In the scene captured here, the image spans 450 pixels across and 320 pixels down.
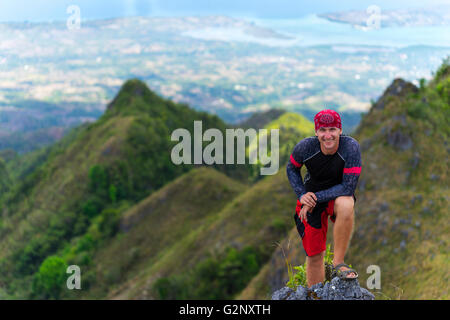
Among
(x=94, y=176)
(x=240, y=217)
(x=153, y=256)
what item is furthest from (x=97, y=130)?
(x=240, y=217)

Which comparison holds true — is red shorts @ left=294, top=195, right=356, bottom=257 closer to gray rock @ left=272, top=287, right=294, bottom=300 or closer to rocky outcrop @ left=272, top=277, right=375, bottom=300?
rocky outcrop @ left=272, top=277, right=375, bottom=300

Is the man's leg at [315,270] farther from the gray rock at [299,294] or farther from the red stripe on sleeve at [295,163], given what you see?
the red stripe on sleeve at [295,163]

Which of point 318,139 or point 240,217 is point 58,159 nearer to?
point 240,217

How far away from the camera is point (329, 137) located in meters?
6.95

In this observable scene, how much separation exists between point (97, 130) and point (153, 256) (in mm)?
64481

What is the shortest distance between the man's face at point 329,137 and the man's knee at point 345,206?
0.99 meters

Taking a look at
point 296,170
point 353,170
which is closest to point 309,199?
point 296,170

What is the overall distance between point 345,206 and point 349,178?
54cm

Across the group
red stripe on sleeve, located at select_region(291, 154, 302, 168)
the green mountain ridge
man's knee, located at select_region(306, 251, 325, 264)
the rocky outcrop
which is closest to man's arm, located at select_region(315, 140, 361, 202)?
red stripe on sleeve, located at select_region(291, 154, 302, 168)

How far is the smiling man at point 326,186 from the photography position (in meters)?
6.90

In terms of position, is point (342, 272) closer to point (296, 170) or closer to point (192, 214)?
point (296, 170)

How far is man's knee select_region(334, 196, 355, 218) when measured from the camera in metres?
6.79

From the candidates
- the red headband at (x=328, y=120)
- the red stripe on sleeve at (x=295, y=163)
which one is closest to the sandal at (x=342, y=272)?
the red stripe on sleeve at (x=295, y=163)

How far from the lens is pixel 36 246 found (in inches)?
3233
